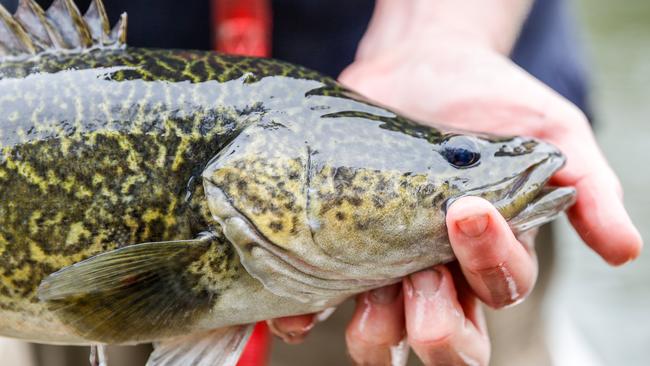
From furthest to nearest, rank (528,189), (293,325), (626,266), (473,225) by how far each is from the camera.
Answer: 1. (626,266)
2. (293,325)
3. (528,189)
4. (473,225)

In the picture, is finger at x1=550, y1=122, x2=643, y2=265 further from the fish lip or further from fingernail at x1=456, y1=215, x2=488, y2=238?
fingernail at x1=456, y1=215, x2=488, y2=238

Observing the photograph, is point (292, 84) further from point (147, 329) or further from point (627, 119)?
point (627, 119)

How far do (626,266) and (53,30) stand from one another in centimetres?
406

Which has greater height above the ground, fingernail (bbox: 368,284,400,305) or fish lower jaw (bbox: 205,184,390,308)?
fish lower jaw (bbox: 205,184,390,308)

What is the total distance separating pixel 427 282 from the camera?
6.11ft

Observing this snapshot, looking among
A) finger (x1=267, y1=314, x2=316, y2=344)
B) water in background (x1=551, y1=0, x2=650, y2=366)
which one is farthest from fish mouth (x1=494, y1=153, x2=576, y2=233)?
water in background (x1=551, y1=0, x2=650, y2=366)

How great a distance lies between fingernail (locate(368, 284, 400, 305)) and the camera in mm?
1959

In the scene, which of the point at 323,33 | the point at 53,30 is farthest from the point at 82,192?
the point at 323,33

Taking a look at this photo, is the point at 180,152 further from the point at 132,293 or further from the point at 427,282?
the point at 427,282

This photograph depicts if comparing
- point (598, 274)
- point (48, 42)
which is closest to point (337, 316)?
point (48, 42)

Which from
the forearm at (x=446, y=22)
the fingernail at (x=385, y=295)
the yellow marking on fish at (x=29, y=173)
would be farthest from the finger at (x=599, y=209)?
the yellow marking on fish at (x=29, y=173)

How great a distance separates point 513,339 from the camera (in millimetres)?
3316

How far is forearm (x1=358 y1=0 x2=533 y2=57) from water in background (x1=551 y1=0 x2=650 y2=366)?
2.92 ft

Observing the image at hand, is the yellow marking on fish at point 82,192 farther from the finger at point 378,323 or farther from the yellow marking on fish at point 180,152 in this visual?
the finger at point 378,323
